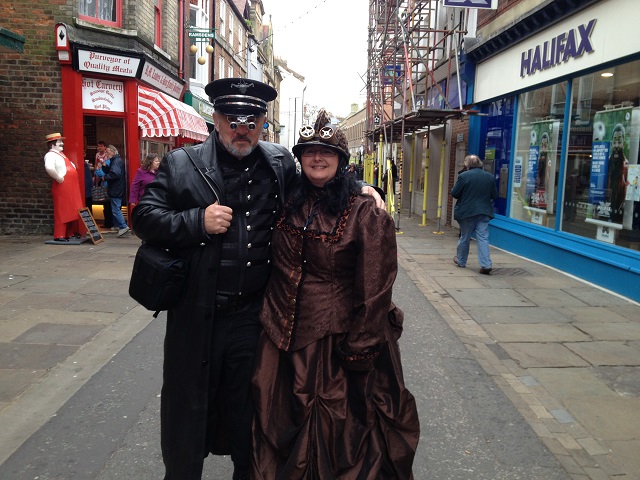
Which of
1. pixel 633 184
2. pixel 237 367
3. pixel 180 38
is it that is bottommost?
pixel 237 367

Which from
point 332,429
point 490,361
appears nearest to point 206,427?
point 332,429

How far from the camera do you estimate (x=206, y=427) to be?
254cm

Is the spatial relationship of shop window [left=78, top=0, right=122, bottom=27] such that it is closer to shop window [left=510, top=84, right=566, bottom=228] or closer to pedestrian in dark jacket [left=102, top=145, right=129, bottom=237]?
pedestrian in dark jacket [left=102, top=145, right=129, bottom=237]

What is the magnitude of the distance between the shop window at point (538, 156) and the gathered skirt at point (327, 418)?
26.9 feet

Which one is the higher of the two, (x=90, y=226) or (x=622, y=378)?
(x=90, y=226)

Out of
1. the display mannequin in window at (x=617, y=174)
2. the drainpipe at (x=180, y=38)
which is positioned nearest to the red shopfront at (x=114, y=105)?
the drainpipe at (x=180, y=38)

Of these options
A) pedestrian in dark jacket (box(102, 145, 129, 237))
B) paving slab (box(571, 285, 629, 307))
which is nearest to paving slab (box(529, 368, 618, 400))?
paving slab (box(571, 285, 629, 307))

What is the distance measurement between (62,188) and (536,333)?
868 centimetres

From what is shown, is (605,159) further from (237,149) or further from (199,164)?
(199,164)

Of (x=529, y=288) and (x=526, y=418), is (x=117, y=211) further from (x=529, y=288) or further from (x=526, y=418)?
(x=526, y=418)

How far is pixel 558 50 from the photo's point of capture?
942 centimetres

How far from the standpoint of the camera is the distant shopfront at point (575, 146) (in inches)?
296

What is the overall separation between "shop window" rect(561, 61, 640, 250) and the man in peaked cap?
6.36 metres

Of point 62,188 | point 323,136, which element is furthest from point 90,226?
point 323,136
